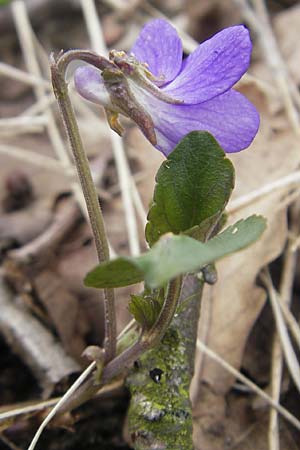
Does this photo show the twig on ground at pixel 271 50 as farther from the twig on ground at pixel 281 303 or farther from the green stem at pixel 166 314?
the green stem at pixel 166 314

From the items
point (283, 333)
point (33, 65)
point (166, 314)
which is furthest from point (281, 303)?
point (33, 65)

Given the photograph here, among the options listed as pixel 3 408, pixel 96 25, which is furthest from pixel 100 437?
pixel 96 25

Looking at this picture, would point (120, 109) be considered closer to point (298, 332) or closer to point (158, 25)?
point (158, 25)

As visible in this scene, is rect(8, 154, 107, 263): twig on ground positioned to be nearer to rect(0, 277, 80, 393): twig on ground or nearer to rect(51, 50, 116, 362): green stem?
rect(0, 277, 80, 393): twig on ground

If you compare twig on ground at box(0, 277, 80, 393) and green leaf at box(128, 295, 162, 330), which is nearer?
green leaf at box(128, 295, 162, 330)

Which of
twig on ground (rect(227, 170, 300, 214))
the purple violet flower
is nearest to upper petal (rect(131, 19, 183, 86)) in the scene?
the purple violet flower
